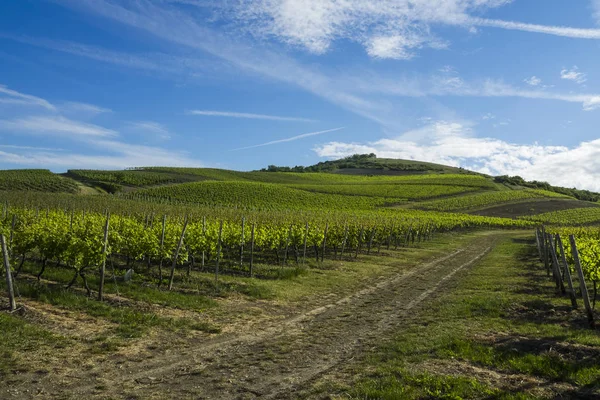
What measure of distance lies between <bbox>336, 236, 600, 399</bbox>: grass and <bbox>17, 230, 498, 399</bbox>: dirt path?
83cm

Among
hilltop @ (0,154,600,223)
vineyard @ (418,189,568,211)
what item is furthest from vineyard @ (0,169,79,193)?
vineyard @ (418,189,568,211)

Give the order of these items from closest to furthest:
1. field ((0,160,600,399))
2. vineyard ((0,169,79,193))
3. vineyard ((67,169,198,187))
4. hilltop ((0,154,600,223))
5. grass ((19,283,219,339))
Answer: field ((0,160,600,399))
grass ((19,283,219,339))
vineyard ((0,169,79,193))
hilltop ((0,154,600,223))
vineyard ((67,169,198,187))

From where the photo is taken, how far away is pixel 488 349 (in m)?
8.66

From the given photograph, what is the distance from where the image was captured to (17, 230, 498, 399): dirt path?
21.8 feet

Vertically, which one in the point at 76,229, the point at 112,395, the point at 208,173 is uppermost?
the point at 208,173

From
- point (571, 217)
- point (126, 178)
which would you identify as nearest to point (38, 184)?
point (126, 178)

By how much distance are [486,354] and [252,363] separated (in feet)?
15.6

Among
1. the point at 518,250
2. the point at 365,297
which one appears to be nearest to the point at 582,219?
the point at 518,250

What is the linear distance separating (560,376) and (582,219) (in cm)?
7716

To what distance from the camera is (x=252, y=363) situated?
801 centimetres

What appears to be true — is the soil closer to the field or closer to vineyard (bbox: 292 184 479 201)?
vineyard (bbox: 292 184 479 201)

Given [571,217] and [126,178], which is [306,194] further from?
[571,217]

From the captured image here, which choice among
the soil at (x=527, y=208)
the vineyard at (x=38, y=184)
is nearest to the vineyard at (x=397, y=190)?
the soil at (x=527, y=208)

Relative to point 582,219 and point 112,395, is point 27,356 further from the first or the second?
point 582,219
